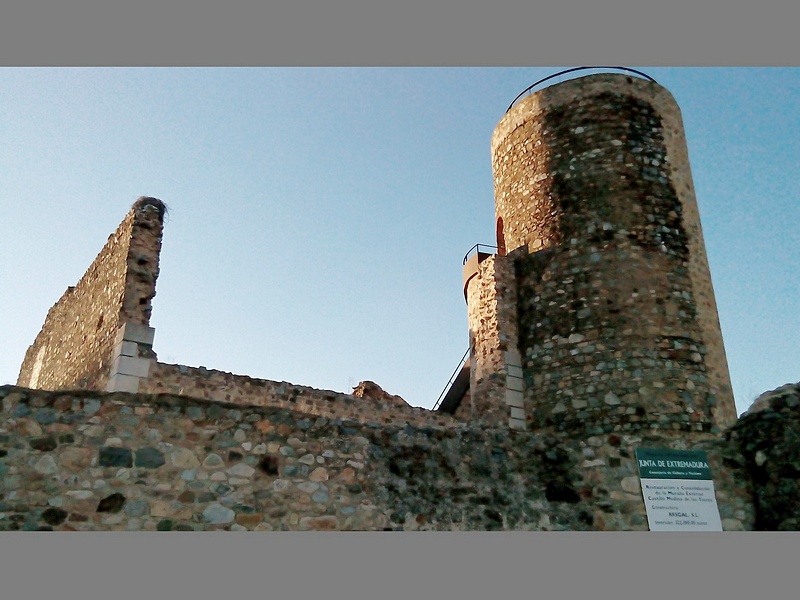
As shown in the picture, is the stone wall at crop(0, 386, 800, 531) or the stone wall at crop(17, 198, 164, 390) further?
the stone wall at crop(17, 198, 164, 390)

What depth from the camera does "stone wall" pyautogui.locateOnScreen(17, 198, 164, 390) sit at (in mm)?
10406

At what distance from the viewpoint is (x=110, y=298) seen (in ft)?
35.8

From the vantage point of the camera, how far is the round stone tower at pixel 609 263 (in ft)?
36.6

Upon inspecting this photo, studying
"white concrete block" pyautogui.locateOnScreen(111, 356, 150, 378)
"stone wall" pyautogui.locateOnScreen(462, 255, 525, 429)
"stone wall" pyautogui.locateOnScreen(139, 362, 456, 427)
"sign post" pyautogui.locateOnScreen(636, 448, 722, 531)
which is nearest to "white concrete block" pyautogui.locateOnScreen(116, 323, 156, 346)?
"white concrete block" pyautogui.locateOnScreen(111, 356, 150, 378)

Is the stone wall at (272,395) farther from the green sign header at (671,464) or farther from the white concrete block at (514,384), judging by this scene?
the green sign header at (671,464)

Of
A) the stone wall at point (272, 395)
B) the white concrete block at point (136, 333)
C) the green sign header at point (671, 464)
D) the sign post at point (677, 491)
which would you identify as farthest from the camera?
the stone wall at point (272, 395)

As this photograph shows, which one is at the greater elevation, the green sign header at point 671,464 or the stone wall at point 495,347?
the stone wall at point 495,347

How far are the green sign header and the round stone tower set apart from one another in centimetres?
192

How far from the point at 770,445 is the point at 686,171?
5.72 metres

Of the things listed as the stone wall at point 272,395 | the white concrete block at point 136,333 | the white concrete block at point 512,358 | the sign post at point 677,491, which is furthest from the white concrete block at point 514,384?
the white concrete block at point 136,333

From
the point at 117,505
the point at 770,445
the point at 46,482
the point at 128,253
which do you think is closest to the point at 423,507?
the point at 117,505

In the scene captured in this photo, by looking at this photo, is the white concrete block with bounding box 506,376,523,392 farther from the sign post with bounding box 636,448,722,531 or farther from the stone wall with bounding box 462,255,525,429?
the sign post with bounding box 636,448,722,531

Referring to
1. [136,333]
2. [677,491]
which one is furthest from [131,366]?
[677,491]

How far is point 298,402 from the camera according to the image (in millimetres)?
11508
